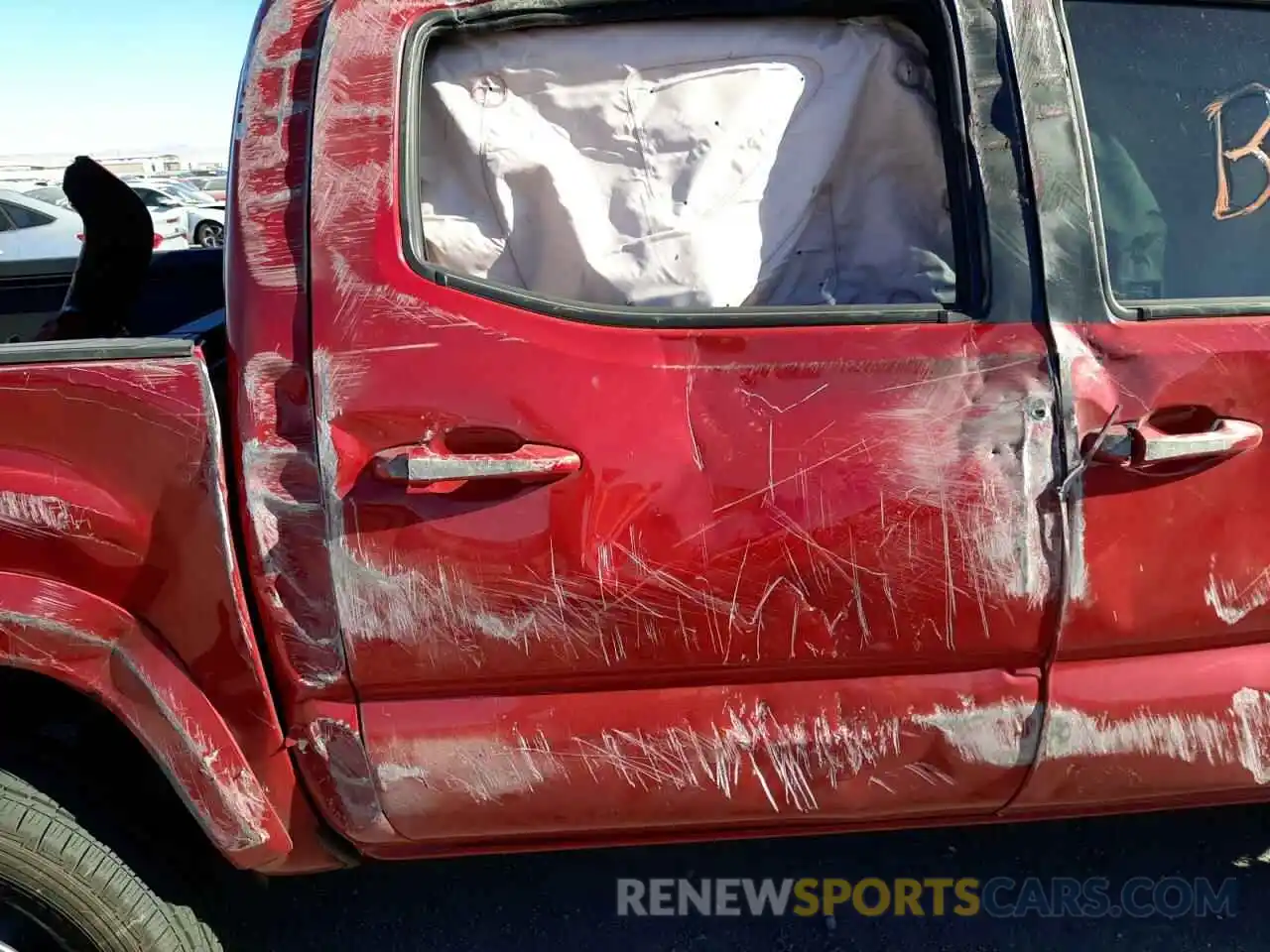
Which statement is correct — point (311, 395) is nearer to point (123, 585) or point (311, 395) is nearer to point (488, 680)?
point (123, 585)

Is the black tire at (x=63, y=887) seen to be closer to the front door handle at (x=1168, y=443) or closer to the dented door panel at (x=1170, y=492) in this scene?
the dented door panel at (x=1170, y=492)

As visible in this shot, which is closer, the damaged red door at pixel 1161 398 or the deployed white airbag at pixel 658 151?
the damaged red door at pixel 1161 398

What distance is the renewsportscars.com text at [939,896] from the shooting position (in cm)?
225

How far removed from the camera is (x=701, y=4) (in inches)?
63.3

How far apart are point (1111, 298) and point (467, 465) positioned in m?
1.04

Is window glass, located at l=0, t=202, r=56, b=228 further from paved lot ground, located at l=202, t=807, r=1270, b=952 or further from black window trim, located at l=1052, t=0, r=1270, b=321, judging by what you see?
black window trim, located at l=1052, t=0, r=1270, b=321

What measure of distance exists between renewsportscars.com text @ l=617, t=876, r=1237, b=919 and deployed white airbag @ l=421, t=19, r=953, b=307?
143 centimetres

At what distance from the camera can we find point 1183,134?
1661mm

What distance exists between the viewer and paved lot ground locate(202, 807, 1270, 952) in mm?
2201

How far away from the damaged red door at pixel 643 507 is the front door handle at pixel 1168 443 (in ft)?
0.32

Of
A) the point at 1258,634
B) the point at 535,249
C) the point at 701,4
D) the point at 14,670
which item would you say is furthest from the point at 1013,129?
the point at 14,670

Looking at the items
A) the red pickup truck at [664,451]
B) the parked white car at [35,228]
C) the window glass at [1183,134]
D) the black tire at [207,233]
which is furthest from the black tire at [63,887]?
the black tire at [207,233]

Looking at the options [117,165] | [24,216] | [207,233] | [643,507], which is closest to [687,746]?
[643,507]

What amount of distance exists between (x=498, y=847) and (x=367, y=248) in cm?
107
